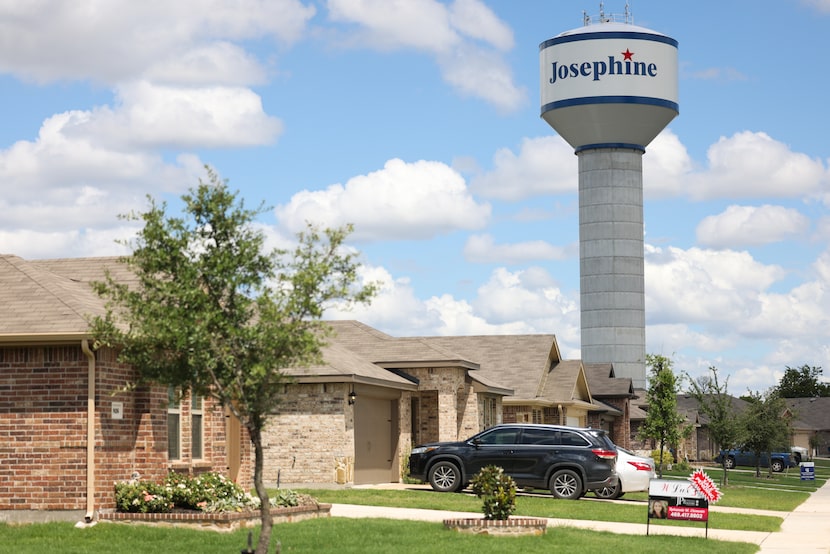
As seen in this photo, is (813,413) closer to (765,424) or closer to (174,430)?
(765,424)

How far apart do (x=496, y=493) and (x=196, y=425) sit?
729 centimetres

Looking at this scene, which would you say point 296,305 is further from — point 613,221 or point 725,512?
point 613,221

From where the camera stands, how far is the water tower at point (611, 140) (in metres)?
83.5

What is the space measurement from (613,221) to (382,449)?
59.3 metres

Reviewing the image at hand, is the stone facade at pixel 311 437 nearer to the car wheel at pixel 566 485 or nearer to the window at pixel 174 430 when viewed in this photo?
the car wheel at pixel 566 485

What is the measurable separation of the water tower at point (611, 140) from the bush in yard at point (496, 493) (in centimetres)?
6595

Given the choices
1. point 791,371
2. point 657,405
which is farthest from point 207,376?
point 791,371

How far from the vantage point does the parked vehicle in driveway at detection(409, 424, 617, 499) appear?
28.5 m

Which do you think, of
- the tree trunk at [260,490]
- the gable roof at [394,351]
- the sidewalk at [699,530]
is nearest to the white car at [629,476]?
the sidewalk at [699,530]

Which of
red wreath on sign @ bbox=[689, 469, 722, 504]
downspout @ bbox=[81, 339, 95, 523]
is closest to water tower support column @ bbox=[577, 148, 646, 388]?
red wreath on sign @ bbox=[689, 469, 722, 504]

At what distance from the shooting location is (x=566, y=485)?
28.6m

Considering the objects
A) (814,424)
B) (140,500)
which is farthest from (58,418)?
(814,424)

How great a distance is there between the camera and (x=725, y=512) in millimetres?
28234

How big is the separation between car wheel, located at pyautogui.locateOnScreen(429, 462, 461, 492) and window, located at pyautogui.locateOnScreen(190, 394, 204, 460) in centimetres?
701
